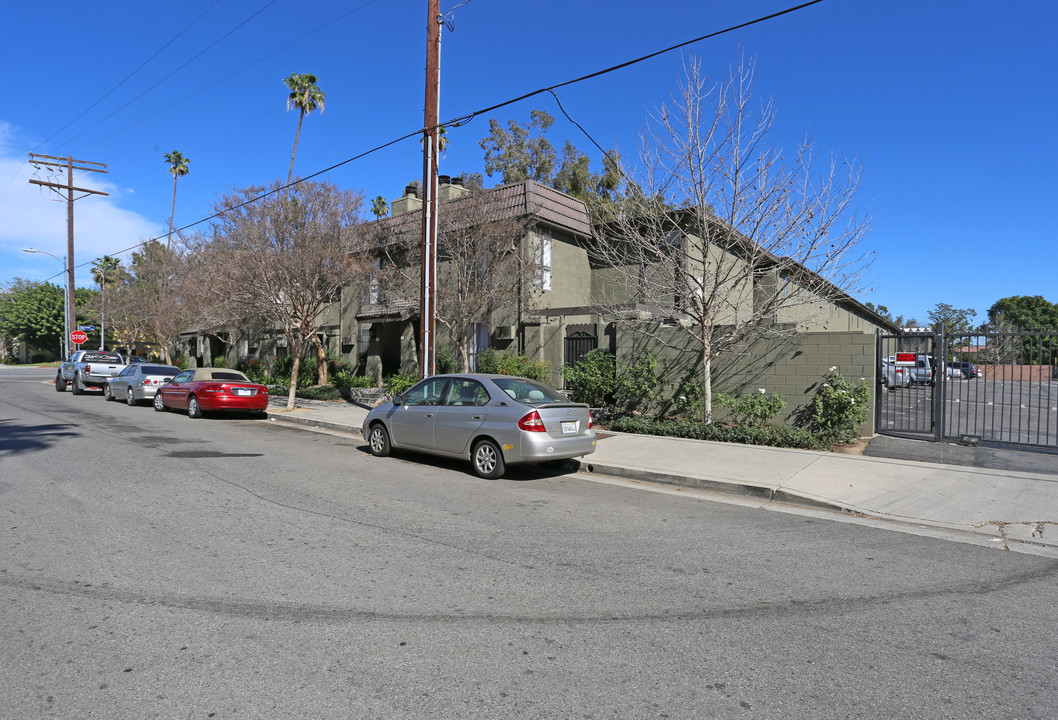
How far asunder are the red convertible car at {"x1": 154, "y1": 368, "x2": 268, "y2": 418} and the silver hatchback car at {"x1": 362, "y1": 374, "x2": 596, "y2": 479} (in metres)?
8.07

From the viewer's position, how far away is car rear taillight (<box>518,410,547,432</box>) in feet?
28.5

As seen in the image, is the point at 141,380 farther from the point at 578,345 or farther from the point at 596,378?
the point at 596,378

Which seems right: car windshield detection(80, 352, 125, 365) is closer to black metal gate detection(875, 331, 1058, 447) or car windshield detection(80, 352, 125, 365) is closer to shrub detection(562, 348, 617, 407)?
shrub detection(562, 348, 617, 407)

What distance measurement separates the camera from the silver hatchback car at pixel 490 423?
28.7ft

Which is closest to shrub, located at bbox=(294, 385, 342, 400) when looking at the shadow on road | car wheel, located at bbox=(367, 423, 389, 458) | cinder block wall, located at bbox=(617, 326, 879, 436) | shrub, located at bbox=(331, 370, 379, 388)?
shrub, located at bbox=(331, 370, 379, 388)

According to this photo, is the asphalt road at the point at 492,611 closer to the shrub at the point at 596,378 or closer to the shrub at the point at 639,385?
the shrub at the point at 639,385

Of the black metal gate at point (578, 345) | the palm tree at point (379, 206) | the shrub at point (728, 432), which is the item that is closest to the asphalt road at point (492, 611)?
the shrub at point (728, 432)

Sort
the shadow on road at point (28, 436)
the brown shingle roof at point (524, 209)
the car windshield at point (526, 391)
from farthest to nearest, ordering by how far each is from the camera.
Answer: the brown shingle roof at point (524, 209), the shadow on road at point (28, 436), the car windshield at point (526, 391)

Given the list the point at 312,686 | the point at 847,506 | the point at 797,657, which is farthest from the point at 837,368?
the point at 312,686

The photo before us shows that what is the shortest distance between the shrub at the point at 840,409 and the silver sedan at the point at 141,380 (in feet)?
58.0

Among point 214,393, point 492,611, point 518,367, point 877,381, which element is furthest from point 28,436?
point 877,381

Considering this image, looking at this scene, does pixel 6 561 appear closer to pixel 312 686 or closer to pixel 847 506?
pixel 312 686

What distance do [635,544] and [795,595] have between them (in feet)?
5.15

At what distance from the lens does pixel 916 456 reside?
10289 millimetres
